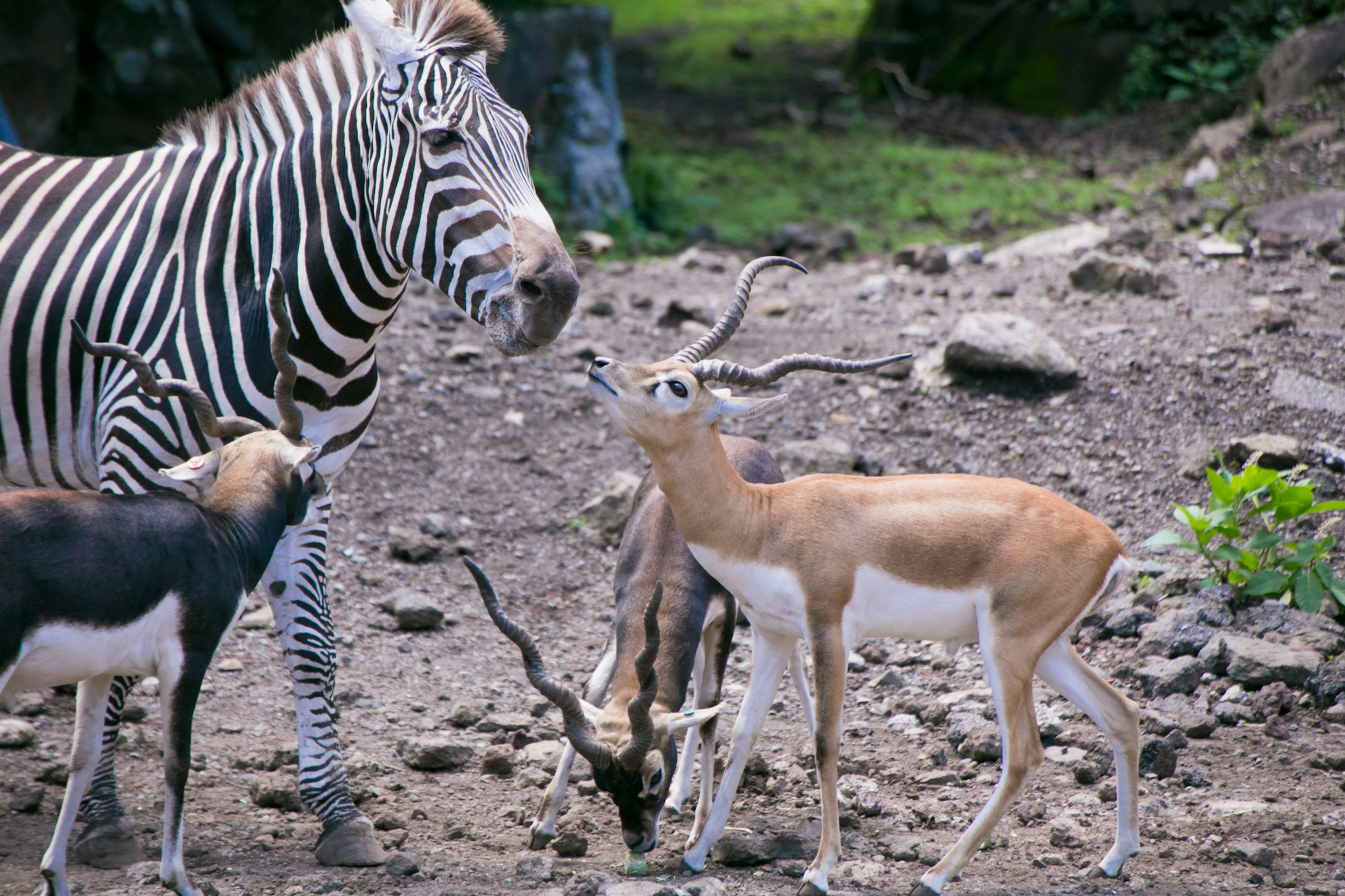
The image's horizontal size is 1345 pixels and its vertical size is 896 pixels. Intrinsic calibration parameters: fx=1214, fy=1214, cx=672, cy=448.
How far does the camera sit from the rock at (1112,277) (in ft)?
32.6

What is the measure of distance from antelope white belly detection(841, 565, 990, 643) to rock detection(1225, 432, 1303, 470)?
11.4 feet

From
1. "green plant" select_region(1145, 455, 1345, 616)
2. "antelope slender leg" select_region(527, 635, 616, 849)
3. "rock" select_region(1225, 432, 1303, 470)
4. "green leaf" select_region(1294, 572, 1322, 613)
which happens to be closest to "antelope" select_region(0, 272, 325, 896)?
"antelope slender leg" select_region(527, 635, 616, 849)

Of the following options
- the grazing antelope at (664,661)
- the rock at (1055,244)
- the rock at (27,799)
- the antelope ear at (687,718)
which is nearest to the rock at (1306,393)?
the rock at (1055,244)

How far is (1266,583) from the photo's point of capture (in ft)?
20.6

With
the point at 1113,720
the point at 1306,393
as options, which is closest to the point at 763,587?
the point at 1113,720

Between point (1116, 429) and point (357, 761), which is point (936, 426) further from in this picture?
point (357, 761)

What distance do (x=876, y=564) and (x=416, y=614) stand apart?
3282mm

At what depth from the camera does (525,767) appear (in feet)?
18.5

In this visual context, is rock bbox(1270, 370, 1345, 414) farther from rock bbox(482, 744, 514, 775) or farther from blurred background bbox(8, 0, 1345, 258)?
rock bbox(482, 744, 514, 775)

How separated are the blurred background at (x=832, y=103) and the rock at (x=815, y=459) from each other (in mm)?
5317

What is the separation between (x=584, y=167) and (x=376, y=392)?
942 centimetres

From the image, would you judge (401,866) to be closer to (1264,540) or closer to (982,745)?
(982,745)

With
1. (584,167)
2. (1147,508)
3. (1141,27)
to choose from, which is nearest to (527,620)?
(1147,508)

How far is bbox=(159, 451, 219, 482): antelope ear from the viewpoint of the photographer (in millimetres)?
4680
